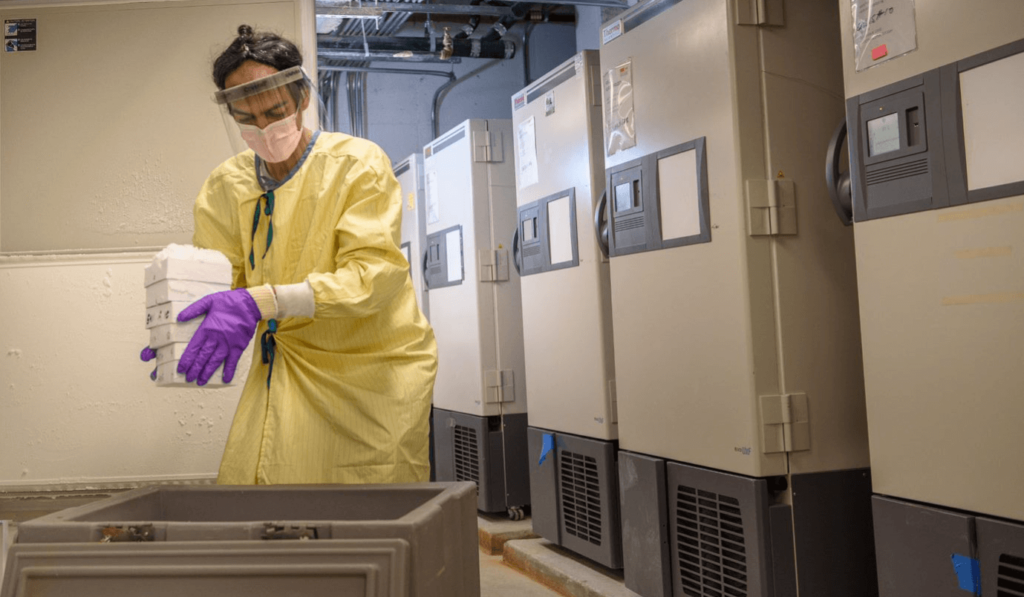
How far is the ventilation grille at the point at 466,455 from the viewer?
4.83 m

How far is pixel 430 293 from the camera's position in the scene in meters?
5.39

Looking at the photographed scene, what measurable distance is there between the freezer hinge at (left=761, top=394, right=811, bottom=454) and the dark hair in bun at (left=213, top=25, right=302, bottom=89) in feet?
4.91

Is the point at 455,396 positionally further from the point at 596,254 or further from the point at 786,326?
the point at 786,326

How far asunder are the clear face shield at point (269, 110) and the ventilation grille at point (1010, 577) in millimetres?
1567

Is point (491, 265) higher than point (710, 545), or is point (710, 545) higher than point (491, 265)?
point (491, 265)

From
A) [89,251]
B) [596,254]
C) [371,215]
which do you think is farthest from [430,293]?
[371,215]

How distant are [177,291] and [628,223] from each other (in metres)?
1.84

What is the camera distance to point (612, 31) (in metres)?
3.21

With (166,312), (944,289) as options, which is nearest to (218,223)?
(166,312)

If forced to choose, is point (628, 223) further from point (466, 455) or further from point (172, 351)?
point (466, 455)

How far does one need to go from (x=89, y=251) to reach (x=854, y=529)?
233 centimetres

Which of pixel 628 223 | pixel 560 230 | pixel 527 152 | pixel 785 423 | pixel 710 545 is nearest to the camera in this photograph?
pixel 785 423

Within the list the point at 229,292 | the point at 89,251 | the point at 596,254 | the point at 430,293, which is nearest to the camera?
the point at 229,292

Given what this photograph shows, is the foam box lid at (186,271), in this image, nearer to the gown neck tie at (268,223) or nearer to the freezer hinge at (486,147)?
the gown neck tie at (268,223)
